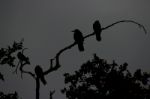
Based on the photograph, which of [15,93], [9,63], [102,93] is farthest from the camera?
[102,93]

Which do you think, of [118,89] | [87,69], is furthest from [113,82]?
[87,69]

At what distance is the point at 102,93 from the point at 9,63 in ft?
63.7

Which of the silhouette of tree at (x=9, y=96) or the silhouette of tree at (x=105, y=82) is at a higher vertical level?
the silhouette of tree at (x=105, y=82)

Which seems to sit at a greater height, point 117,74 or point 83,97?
point 117,74

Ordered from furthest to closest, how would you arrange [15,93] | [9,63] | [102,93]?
[102,93], [15,93], [9,63]

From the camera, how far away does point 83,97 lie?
102ft

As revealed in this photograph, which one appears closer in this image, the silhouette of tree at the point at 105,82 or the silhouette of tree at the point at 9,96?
the silhouette of tree at the point at 9,96

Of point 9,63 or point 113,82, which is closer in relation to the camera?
point 9,63

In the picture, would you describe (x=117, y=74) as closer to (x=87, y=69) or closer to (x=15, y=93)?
(x=87, y=69)

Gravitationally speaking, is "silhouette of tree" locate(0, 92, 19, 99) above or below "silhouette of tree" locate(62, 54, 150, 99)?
below

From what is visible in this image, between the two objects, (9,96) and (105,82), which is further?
(105,82)

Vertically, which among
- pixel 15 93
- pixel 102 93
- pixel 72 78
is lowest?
pixel 15 93

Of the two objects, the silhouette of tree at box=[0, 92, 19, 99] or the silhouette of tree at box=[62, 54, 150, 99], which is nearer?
the silhouette of tree at box=[0, 92, 19, 99]

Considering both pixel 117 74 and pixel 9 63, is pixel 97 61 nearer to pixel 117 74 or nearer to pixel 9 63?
pixel 117 74
